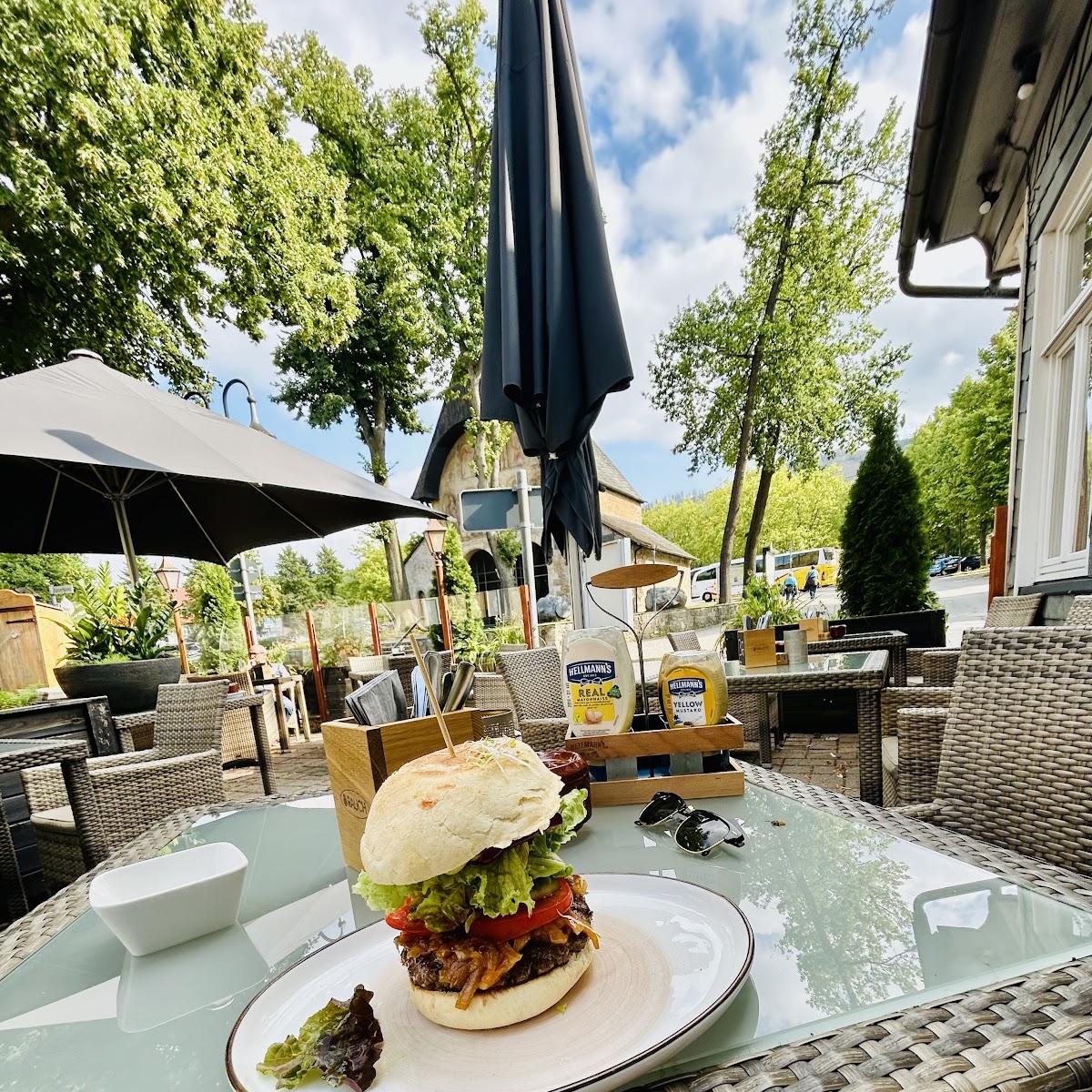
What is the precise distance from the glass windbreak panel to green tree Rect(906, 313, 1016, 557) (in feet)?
25.9

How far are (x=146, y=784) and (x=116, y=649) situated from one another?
6.31ft

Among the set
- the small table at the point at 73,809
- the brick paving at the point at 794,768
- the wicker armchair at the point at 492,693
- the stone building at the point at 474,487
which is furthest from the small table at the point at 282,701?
the stone building at the point at 474,487

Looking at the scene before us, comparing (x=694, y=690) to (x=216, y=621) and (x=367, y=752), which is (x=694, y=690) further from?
(x=216, y=621)

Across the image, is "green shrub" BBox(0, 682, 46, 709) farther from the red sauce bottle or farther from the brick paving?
the red sauce bottle

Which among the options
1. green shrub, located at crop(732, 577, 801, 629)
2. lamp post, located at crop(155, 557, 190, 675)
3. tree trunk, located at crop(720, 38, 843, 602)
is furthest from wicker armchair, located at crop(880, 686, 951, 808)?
lamp post, located at crop(155, 557, 190, 675)

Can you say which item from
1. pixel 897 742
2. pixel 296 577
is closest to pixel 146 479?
pixel 897 742

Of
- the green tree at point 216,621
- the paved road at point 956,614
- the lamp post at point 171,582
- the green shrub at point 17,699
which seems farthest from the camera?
the green tree at point 216,621

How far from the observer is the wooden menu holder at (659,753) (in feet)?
4.07

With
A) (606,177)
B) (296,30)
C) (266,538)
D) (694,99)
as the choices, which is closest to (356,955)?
(266,538)

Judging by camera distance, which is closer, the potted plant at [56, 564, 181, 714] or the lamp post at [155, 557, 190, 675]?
the potted plant at [56, 564, 181, 714]

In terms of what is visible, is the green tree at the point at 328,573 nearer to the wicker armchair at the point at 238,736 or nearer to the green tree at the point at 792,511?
the green tree at the point at 792,511

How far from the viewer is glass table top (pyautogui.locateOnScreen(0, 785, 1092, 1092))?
0.60m

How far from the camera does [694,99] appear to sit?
9906mm

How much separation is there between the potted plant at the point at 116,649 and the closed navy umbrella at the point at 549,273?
293cm
